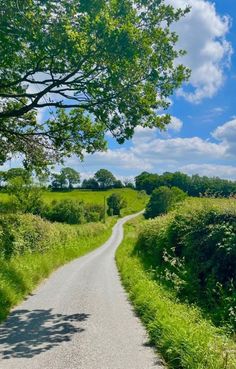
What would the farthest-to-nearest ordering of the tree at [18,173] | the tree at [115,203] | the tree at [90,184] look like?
1. the tree at [90,184]
2. the tree at [115,203]
3. the tree at [18,173]

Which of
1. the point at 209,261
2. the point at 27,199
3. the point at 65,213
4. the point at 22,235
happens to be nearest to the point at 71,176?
the point at 65,213

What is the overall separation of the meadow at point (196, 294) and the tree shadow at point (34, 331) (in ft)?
7.06

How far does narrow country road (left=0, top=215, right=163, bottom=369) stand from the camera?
320 inches

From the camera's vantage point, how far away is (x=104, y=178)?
194 metres

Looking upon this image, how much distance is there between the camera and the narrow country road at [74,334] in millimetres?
8141

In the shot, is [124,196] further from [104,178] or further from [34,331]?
[34,331]

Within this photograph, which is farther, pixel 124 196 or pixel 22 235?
pixel 124 196

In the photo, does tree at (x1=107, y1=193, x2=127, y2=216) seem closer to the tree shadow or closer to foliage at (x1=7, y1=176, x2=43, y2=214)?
foliage at (x1=7, y1=176, x2=43, y2=214)

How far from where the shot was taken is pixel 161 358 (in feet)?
27.7

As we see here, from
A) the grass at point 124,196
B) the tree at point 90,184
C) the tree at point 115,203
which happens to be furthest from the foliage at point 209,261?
the tree at point 90,184

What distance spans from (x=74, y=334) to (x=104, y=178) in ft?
605

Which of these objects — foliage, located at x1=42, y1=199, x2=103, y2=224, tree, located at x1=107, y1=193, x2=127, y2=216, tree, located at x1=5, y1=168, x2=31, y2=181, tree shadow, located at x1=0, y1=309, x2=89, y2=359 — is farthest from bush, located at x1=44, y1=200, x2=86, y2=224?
tree shadow, located at x1=0, y1=309, x2=89, y2=359

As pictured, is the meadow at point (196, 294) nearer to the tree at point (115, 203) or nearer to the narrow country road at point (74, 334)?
the narrow country road at point (74, 334)

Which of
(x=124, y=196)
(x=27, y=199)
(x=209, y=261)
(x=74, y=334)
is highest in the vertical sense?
(x=124, y=196)
